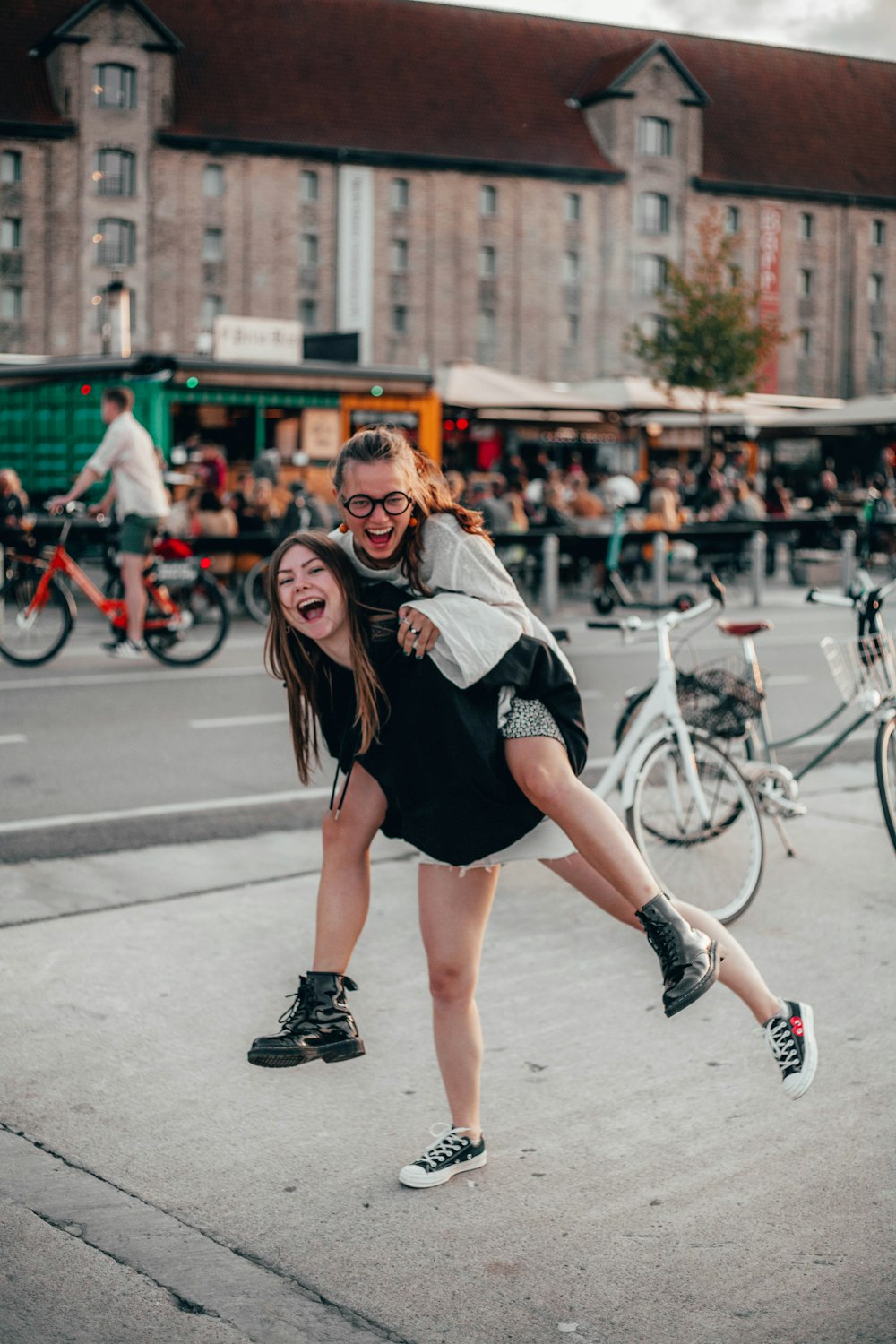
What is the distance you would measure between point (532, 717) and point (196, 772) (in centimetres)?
524

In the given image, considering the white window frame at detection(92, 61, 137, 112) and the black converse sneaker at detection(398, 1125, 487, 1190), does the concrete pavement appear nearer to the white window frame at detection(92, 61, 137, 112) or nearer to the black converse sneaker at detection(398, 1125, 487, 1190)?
the black converse sneaker at detection(398, 1125, 487, 1190)

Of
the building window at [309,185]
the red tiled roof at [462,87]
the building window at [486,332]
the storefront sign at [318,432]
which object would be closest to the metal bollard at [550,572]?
the storefront sign at [318,432]

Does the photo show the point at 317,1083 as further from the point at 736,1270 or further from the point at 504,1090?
the point at 736,1270

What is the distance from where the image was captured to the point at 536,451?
47.1 meters

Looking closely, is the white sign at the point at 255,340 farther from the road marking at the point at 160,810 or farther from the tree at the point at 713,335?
the tree at the point at 713,335

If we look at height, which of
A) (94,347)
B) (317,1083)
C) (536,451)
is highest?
(94,347)

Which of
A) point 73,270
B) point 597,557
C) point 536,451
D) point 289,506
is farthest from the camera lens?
point 73,270

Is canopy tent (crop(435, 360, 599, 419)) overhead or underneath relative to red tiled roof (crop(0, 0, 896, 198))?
underneath

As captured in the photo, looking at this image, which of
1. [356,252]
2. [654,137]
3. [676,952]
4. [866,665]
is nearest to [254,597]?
[866,665]

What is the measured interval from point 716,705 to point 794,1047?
2245 millimetres

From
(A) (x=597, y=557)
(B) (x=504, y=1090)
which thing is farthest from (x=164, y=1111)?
(A) (x=597, y=557)

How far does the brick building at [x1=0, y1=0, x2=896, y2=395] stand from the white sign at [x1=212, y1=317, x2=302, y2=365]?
32987mm

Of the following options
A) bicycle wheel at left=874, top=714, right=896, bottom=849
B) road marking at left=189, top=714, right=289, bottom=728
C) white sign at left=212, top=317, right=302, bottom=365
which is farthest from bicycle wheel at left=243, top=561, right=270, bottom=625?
bicycle wheel at left=874, top=714, right=896, bottom=849

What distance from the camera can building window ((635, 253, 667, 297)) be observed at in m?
61.8
